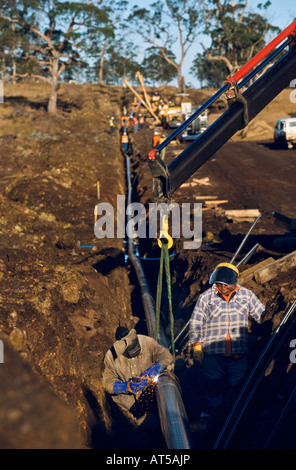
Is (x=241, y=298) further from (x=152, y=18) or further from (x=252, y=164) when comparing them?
(x=152, y=18)

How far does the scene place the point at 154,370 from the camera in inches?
294

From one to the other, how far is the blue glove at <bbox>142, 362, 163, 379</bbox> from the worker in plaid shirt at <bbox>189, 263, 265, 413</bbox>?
0.53m

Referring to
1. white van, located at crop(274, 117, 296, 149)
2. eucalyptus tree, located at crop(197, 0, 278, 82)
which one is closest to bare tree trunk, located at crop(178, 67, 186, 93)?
eucalyptus tree, located at crop(197, 0, 278, 82)

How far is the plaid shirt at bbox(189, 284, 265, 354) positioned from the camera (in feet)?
24.3

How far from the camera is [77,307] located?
970cm

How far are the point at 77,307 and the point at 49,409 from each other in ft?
19.6

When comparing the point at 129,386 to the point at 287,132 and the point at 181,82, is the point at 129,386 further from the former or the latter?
the point at 181,82

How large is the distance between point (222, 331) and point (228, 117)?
9.96 feet

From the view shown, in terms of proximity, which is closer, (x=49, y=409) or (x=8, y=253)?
(x=49, y=409)

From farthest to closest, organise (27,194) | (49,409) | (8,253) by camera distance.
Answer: (27,194) < (8,253) < (49,409)

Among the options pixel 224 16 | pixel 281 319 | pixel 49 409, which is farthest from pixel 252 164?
pixel 224 16

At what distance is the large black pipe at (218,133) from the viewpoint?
6691 mm

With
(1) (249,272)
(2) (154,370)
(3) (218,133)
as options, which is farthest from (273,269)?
(3) (218,133)

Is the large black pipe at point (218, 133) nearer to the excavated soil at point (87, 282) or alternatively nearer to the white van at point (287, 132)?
the excavated soil at point (87, 282)
